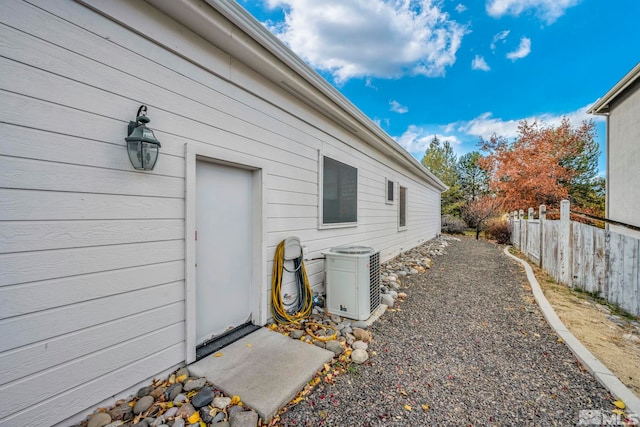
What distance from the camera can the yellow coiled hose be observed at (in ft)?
10.0

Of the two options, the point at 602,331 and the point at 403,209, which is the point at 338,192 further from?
the point at 403,209

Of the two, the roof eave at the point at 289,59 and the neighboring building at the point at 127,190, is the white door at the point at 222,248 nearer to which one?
the neighboring building at the point at 127,190

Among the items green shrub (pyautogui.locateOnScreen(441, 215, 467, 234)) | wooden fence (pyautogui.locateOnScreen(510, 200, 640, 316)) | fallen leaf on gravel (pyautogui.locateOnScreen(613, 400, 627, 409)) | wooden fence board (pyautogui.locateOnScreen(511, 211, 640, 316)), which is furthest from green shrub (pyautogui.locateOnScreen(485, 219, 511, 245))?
fallen leaf on gravel (pyautogui.locateOnScreen(613, 400, 627, 409))

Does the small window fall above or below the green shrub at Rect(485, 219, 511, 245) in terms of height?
above

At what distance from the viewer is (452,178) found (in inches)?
985

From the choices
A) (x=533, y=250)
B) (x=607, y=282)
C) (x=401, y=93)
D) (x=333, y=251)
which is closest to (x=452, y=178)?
(x=401, y=93)

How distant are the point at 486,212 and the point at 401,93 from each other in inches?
348

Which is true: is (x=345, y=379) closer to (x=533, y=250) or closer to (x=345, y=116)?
(x=345, y=116)

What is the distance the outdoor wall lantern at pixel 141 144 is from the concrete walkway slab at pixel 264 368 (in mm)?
1768

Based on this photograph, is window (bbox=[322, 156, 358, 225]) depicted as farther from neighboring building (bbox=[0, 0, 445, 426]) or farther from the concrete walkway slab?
the concrete walkway slab

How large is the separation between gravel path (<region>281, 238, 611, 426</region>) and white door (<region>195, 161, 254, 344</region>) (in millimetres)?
1270

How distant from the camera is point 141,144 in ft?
5.86

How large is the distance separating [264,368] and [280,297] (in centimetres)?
98

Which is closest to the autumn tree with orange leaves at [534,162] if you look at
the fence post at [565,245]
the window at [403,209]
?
the window at [403,209]
